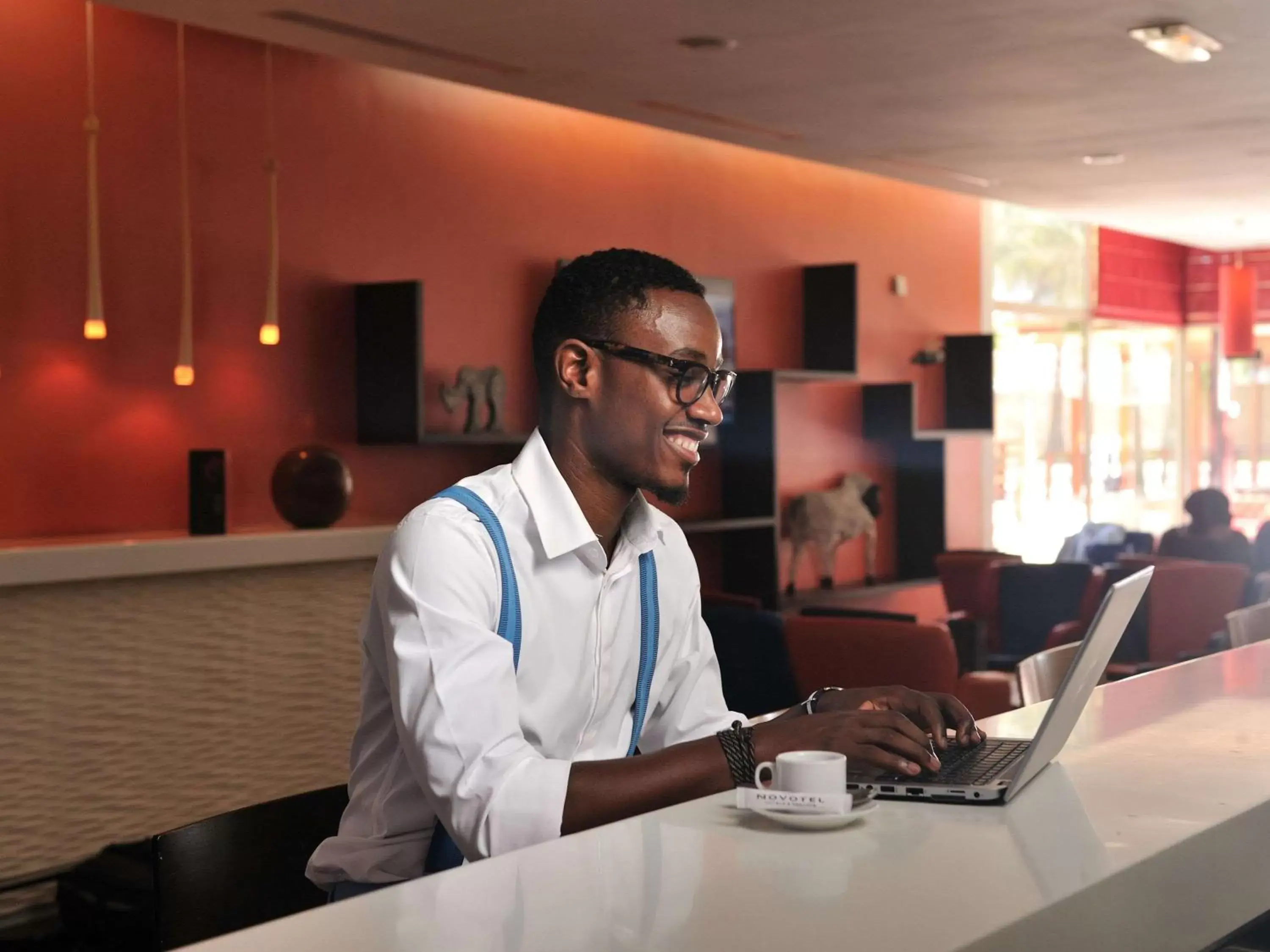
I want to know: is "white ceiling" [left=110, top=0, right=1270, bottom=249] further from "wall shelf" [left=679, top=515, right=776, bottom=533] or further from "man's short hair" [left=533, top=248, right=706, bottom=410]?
"man's short hair" [left=533, top=248, right=706, bottom=410]

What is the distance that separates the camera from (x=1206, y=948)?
1549mm

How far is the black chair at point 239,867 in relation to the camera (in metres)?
1.59

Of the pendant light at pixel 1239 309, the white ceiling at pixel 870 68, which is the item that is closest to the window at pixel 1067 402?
the pendant light at pixel 1239 309

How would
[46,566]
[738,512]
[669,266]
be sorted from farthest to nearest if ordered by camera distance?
[738,512], [46,566], [669,266]

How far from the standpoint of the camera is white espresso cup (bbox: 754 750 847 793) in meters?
1.47

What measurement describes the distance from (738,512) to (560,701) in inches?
211

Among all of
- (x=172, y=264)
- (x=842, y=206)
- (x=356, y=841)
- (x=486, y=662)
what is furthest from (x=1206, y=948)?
(x=842, y=206)

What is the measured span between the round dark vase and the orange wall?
0.32 meters

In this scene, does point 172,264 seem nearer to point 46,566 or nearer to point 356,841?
point 46,566

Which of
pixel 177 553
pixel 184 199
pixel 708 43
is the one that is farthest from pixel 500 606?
pixel 184 199

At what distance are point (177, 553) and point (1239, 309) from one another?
7.19 m

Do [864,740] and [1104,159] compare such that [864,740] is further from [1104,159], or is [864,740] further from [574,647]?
[1104,159]

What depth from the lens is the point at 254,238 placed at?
5234 millimetres

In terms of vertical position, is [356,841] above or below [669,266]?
below
